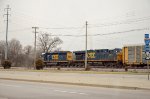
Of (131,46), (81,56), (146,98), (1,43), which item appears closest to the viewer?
(146,98)

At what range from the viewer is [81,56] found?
191 ft

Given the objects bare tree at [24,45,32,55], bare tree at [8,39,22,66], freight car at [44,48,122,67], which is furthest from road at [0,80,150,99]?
bare tree at [24,45,32,55]

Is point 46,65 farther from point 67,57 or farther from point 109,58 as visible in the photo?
point 109,58

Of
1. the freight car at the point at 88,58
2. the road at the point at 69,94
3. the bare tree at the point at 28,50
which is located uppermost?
the bare tree at the point at 28,50

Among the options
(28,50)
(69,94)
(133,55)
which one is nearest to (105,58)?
(133,55)

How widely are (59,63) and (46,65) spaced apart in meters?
3.58

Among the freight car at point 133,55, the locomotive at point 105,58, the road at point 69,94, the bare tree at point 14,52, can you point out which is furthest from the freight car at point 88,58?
the road at point 69,94

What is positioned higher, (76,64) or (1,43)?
(1,43)

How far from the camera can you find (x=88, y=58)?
185ft

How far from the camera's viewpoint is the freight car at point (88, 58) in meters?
51.6

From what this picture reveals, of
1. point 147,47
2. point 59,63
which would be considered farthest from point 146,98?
point 59,63

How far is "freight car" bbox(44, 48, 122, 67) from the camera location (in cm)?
5159

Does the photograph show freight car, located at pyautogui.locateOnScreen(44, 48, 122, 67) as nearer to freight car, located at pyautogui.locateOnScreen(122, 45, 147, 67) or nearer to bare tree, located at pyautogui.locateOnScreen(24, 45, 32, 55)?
freight car, located at pyautogui.locateOnScreen(122, 45, 147, 67)

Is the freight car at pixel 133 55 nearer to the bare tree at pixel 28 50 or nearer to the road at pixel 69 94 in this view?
the road at pixel 69 94
